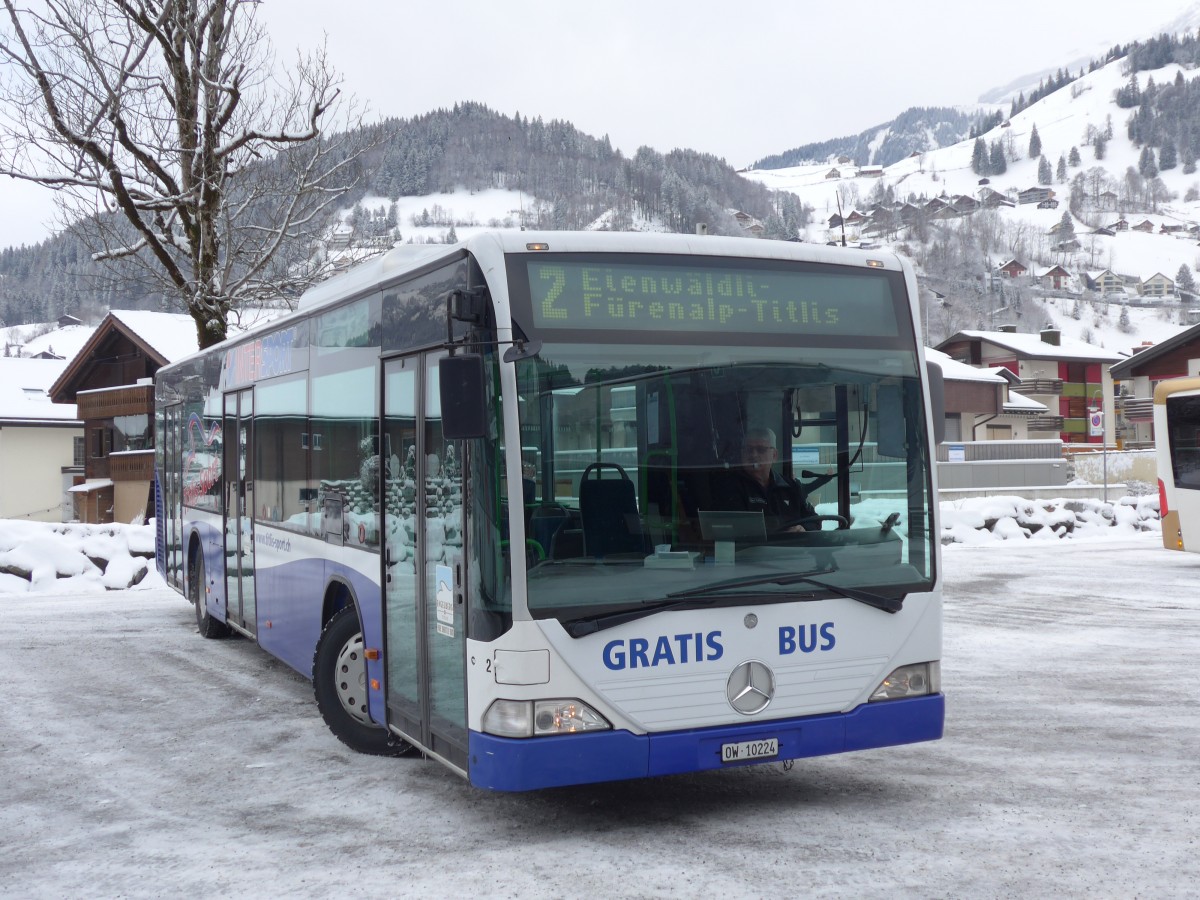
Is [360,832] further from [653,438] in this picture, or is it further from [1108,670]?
[1108,670]

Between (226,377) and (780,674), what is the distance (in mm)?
6506

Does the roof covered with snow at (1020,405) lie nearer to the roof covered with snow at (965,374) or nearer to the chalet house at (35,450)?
the roof covered with snow at (965,374)

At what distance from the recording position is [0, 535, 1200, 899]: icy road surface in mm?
5227

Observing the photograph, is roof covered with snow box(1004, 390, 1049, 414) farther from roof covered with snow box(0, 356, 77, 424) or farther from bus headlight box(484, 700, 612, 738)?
bus headlight box(484, 700, 612, 738)

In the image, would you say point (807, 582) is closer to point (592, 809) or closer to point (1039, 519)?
point (592, 809)

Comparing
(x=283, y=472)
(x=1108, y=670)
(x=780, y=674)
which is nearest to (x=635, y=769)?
(x=780, y=674)

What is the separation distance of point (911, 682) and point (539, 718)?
1.87 m

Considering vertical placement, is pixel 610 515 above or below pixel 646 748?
above

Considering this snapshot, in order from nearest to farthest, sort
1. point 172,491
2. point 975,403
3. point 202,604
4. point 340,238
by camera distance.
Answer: point 202,604, point 172,491, point 340,238, point 975,403

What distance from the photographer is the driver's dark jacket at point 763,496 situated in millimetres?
5754

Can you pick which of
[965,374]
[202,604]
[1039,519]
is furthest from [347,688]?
[965,374]

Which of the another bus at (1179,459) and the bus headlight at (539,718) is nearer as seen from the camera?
the bus headlight at (539,718)

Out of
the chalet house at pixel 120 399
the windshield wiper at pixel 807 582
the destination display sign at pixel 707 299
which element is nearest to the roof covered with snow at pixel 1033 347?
the chalet house at pixel 120 399

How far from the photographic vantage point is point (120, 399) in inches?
1988
